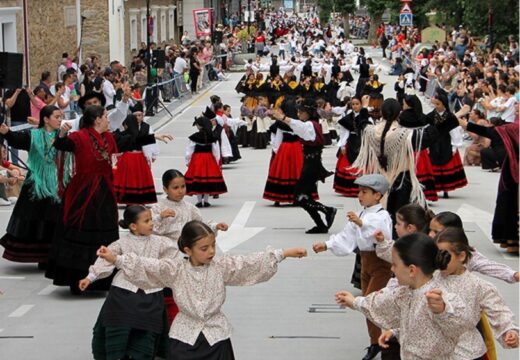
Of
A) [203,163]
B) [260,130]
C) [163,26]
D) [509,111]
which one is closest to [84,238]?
[203,163]

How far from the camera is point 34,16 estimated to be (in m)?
37.1

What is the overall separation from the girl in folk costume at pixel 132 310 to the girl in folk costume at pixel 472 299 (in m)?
2.94

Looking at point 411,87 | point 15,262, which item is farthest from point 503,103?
point 411,87

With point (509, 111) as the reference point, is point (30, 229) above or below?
below

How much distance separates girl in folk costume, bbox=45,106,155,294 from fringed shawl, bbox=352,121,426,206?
2.28 m

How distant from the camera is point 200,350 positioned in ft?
26.5

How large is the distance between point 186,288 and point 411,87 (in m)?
37.2

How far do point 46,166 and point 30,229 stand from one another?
32.4 inches

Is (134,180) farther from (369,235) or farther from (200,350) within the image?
(200,350)

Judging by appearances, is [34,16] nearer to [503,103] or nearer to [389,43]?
[503,103]

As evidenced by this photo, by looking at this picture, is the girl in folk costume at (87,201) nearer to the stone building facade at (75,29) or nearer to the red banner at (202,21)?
the stone building facade at (75,29)

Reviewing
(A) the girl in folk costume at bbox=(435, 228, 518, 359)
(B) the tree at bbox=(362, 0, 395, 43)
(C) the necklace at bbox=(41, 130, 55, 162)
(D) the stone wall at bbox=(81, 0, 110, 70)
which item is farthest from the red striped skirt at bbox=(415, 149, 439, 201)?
(B) the tree at bbox=(362, 0, 395, 43)

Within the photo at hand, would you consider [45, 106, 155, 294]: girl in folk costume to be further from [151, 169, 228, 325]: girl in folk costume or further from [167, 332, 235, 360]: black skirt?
[167, 332, 235, 360]: black skirt

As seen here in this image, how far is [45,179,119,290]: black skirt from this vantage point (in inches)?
483
